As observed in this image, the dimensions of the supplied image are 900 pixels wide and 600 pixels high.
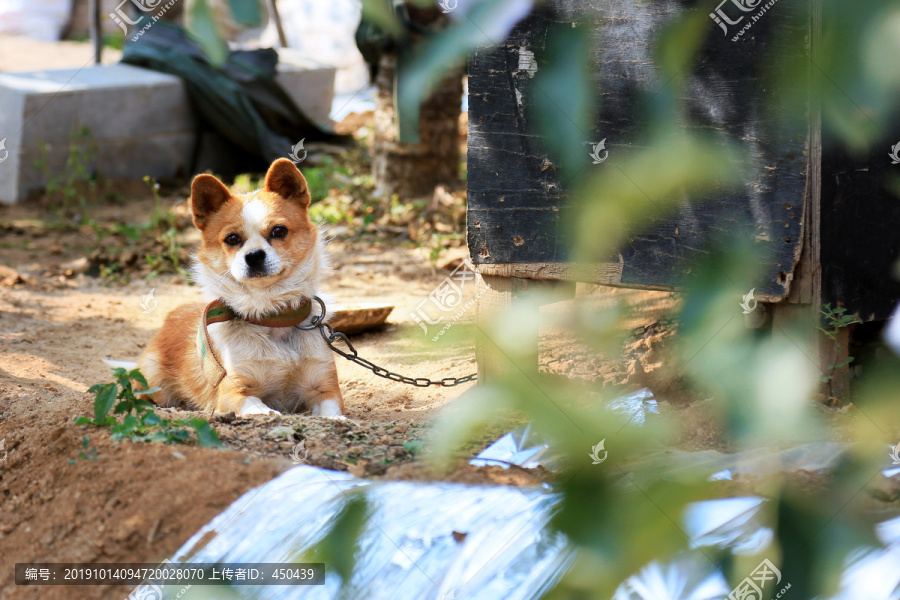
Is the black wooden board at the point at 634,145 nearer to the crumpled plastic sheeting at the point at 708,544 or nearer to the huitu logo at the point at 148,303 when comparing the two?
the crumpled plastic sheeting at the point at 708,544

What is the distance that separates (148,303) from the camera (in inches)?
240

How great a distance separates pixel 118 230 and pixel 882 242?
670 centimetres

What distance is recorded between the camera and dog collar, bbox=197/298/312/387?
13.0 ft

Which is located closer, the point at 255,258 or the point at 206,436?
the point at 206,436

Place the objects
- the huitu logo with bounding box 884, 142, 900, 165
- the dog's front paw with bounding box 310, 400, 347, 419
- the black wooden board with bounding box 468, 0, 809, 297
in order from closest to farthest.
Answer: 1. the black wooden board with bounding box 468, 0, 809, 297
2. the huitu logo with bounding box 884, 142, 900, 165
3. the dog's front paw with bounding box 310, 400, 347, 419

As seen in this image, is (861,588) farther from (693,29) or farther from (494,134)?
(494,134)

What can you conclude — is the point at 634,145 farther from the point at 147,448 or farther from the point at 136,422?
the point at 136,422

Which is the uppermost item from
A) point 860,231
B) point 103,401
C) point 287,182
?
point 860,231

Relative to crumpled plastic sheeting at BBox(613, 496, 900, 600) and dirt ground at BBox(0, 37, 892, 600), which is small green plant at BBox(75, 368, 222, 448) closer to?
dirt ground at BBox(0, 37, 892, 600)

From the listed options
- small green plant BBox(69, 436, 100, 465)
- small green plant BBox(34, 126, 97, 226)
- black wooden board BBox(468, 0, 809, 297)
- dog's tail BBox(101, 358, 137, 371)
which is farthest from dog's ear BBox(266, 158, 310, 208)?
small green plant BBox(34, 126, 97, 226)

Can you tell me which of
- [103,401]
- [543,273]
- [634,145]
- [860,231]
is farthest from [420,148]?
[634,145]

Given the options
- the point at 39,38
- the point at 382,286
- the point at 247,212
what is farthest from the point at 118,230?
the point at 39,38

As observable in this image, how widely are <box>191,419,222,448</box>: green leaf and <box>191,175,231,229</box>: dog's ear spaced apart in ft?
5.36

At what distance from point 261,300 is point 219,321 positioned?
0.24 m
